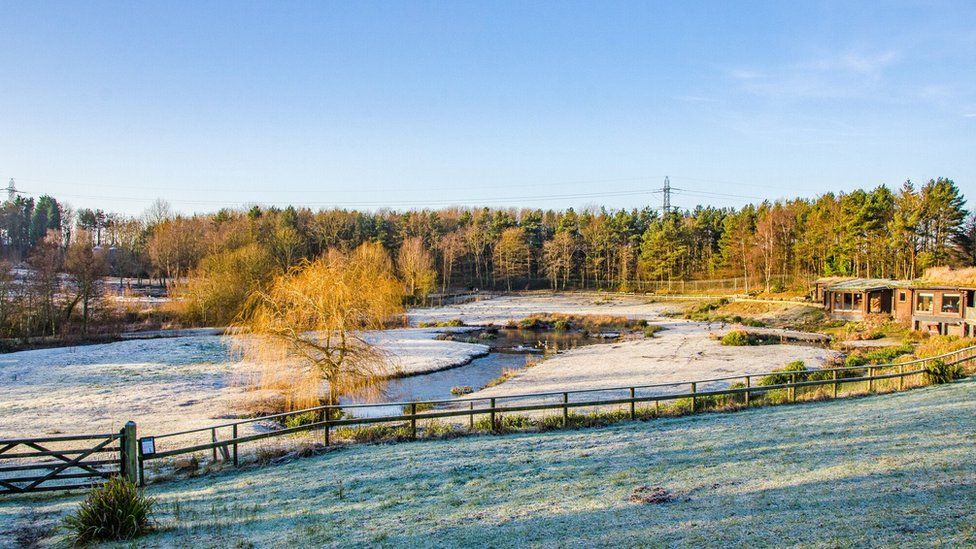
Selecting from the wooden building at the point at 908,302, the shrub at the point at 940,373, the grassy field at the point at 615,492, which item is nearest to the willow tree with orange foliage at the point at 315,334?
the grassy field at the point at 615,492

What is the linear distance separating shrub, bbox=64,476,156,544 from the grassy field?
0.43 m

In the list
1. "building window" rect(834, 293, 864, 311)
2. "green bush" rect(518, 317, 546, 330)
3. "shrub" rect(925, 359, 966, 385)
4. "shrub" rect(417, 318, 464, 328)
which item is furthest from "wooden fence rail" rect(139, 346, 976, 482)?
"shrub" rect(417, 318, 464, 328)

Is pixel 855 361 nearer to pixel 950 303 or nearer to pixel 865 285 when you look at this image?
pixel 950 303

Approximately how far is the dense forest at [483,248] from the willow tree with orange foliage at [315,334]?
1104 centimetres

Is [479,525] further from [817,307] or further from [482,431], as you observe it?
[817,307]

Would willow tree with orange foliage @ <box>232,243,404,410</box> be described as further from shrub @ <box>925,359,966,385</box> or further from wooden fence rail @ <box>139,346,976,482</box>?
shrub @ <box>925,359,966,385</box>

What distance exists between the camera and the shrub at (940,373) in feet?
68.7

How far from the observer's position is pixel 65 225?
14425 centimetres

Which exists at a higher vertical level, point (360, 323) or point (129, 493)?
point (360, 323)

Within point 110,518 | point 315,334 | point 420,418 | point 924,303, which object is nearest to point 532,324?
point 924,303

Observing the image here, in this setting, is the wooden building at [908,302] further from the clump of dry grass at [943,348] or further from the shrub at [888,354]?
the clump of dry grass at [943,348]

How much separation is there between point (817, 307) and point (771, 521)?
191ft

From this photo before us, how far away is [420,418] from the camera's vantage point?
1700cm

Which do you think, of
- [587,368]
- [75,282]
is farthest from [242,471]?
[75,282]
